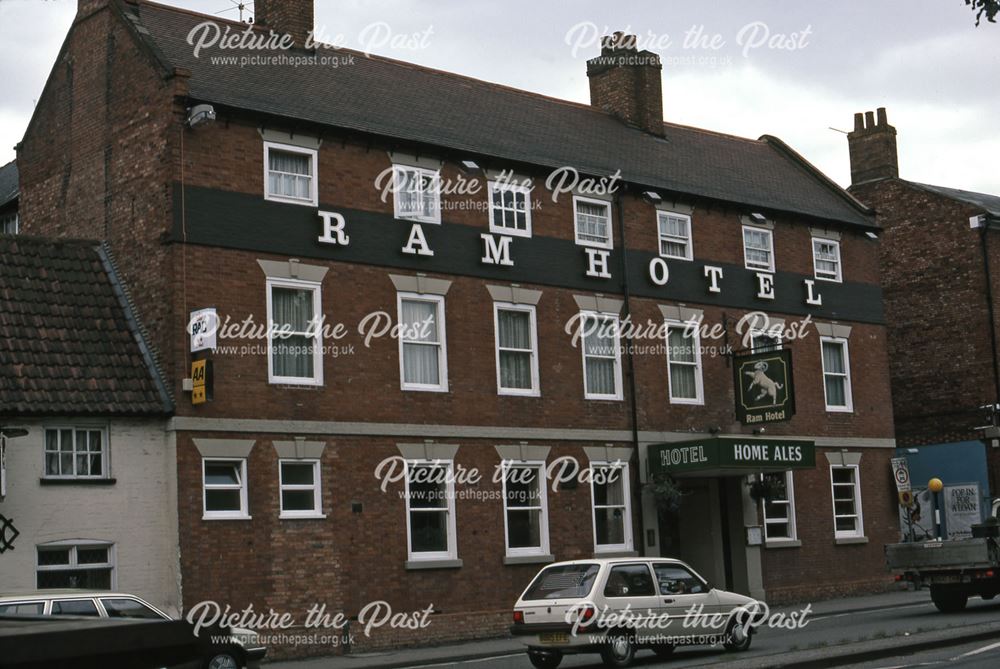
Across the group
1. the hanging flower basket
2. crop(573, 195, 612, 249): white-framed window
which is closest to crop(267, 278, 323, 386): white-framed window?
crop(573, 195, 612, 249): white-framed window

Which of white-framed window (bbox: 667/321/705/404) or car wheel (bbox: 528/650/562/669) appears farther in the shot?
white-framed window (bbox: 667/321/705/404)

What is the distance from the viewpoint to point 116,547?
21.3m

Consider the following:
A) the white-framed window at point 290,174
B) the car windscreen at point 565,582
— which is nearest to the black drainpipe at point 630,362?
the white-framed window at point 290,174

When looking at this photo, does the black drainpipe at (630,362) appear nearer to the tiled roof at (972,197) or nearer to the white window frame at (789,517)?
the white window frame at (789,517)

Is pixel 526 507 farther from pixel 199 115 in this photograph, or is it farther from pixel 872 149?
pixel 872 149

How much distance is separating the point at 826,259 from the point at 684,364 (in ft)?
20.9

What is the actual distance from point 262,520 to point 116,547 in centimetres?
256

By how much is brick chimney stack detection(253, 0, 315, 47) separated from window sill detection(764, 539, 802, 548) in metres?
15.5

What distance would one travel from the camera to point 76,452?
21266 mm

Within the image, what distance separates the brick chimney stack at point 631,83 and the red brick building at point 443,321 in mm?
641

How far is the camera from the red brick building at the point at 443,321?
75.7 ft

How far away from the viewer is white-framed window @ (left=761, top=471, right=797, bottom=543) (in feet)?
103

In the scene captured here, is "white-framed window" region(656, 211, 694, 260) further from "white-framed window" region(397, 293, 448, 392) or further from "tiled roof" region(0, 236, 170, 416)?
"tiled roof" region(0, 236, 170, 416)

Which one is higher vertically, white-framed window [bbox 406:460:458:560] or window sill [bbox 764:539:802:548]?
white-framed window [bbox 406:460:458:560]
